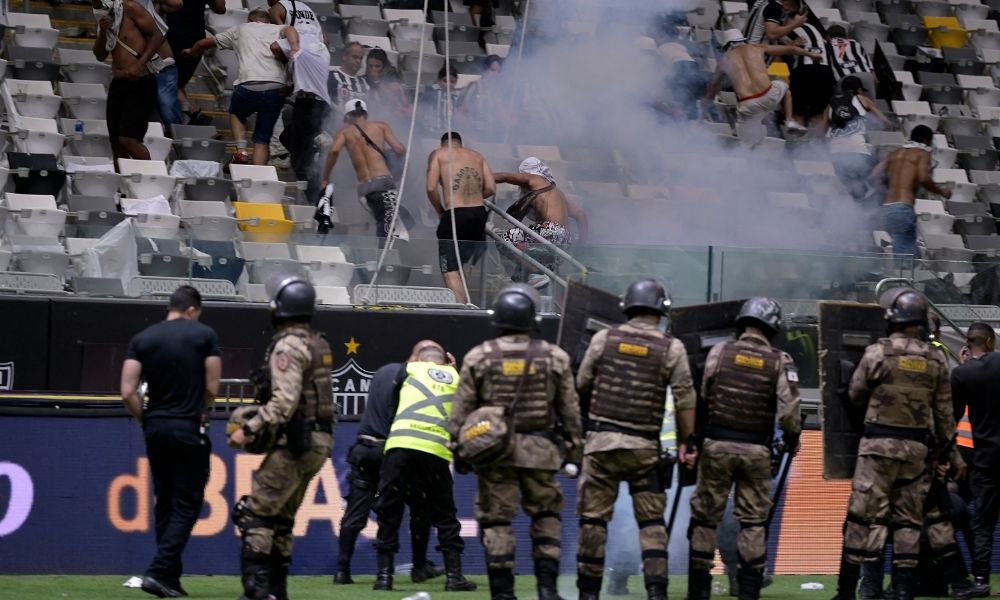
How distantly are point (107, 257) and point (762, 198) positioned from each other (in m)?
8.29

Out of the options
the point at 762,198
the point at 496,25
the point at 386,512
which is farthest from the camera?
the point at 496,25

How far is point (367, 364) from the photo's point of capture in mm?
13789

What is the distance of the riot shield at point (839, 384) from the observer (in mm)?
10305

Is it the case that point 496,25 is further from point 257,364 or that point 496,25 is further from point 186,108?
point 257,364

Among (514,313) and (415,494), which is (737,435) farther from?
(415,494)

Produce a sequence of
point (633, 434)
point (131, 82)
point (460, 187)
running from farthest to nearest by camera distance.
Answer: point (131, 82)
point (460, 187)
point (633, 434)

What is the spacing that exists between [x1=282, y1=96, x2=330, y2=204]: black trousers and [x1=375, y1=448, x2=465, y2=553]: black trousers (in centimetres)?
565

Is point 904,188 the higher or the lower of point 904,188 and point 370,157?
the higher

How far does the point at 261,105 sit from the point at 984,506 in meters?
8.05

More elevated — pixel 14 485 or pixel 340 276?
pixel 340 276

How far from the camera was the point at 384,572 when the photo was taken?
10961 mm

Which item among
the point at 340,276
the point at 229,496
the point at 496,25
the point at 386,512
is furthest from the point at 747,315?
the point at 496,25

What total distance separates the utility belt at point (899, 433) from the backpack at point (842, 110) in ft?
33.0

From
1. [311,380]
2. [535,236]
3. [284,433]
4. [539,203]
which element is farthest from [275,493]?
[539,203]
